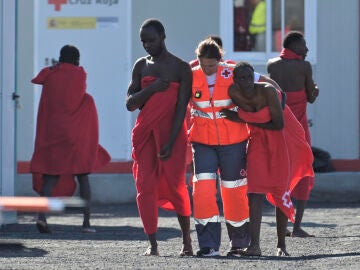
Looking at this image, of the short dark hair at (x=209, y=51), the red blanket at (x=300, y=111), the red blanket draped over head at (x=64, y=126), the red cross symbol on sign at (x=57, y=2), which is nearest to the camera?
the short dark hair at (x=209, y=51)

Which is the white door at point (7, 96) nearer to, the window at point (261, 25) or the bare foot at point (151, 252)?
the bare foot at point (151, 252)

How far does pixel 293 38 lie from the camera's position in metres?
11.6

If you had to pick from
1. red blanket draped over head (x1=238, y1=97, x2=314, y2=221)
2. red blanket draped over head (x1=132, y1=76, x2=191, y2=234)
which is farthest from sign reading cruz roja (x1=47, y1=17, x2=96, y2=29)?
red blanket draped over head (x1=238, y1=97, x2=314, y2=221)

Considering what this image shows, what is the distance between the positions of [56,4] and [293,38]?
5079mm

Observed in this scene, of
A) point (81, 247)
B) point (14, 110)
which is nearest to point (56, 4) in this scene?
point (14, 110)

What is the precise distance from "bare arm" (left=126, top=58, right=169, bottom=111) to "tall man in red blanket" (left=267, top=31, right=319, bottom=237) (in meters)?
2.21

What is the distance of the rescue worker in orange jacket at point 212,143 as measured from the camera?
31.2ft

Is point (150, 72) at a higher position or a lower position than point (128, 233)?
higher

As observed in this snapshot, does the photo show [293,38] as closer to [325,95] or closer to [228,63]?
[228,63]

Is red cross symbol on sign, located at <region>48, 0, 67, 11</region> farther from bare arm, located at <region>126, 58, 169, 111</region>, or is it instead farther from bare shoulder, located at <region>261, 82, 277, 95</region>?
bare shoulder, located at <region>261, 82, 277, 95</region>

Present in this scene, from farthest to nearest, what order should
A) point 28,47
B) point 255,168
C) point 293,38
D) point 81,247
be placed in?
point 28,47, point 293,38, point 81,247, point 255,168

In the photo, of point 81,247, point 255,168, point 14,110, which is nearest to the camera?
point 255,168

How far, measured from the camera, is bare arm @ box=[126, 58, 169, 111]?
375 inches

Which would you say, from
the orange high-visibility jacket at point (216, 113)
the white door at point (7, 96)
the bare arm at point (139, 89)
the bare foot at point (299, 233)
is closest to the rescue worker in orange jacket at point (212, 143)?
the orange high-visibility jacket at point (216, 113)
